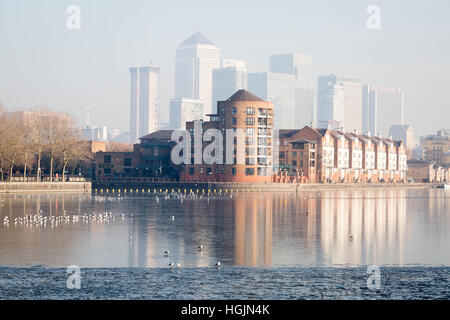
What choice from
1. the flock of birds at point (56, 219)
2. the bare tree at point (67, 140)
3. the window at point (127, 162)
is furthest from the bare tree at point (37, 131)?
the flock of birds at point (56, 219)

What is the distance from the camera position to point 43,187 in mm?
146000

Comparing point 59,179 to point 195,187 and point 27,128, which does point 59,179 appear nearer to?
point 27,128

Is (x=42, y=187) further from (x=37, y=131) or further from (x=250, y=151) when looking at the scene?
(x=250, y=151)

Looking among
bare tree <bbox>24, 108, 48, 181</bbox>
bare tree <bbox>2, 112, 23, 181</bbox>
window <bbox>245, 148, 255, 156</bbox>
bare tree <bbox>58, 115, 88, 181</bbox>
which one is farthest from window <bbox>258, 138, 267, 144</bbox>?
bare tree <bbox>2, 112, 23, 181</bbox>

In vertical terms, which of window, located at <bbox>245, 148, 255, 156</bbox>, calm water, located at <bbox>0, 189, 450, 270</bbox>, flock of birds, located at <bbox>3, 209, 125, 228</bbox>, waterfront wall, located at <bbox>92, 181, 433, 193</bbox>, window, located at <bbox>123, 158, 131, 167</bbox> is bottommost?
calm water, located at <bbox>0, 189, 450, 270</bbox>

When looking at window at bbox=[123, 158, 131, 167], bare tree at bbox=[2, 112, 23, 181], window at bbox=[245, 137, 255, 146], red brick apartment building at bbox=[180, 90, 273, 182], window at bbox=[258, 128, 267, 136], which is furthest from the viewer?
window at bbox=[123, 158, 131, 167]

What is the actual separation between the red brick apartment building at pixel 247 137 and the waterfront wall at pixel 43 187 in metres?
34.9

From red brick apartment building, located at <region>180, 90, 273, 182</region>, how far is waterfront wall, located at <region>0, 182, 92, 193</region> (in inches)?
1373

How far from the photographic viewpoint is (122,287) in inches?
1325

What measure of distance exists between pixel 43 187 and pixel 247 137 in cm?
5477

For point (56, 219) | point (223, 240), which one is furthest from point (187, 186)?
point (223, 240)

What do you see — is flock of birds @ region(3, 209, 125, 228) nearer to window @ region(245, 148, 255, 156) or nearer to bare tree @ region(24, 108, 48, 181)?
bare tree @ region(24, 108, 48, 181)

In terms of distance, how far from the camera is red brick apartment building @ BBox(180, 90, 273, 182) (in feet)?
589

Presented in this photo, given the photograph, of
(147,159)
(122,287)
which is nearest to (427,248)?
(122,287)
